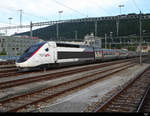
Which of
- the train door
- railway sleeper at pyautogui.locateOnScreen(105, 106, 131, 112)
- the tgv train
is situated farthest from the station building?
railway sleeper at pyautogui.locateOnScreen(105, 106, 131, 112)

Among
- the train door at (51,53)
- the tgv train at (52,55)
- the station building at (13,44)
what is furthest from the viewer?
the station building at (13,44)

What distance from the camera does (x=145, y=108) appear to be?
22.6 feet

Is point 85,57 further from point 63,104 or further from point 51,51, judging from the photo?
point 63,104

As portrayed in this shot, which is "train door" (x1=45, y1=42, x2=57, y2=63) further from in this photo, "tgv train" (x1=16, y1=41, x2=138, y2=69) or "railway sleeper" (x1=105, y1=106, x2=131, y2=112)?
"railway sleeper" (x1=105, y1=106, x2=131, y2=112)

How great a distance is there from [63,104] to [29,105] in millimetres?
1308

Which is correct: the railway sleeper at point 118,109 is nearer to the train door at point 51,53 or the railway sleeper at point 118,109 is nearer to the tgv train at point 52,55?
the tgv train at point 52,55

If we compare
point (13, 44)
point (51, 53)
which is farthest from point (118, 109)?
point (13, 44)

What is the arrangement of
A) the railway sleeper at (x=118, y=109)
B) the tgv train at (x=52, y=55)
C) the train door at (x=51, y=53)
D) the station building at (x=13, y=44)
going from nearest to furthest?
the railway sleeper at (x=118, y=109)
the tgv train at (x=52, y=55)
the train door at (x=51, y=53)
the station building at (x=13, y=44)

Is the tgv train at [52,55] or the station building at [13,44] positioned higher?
the station building at [13,44]

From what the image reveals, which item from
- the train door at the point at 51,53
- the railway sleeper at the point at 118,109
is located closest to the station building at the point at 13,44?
the train door at the point at 51,53

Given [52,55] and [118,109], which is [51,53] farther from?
[118,109]

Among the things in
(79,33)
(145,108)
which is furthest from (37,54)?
(79,33)

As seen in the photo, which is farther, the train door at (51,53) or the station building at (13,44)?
the station building at (13,44)

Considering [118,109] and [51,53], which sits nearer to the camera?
[118,109]
